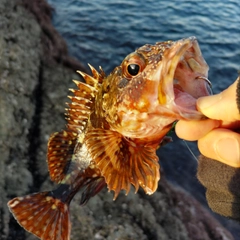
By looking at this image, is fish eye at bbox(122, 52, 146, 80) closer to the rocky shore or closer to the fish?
the fish

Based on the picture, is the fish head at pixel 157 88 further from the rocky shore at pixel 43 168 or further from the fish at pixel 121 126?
the rocky shore at pixel 43 168

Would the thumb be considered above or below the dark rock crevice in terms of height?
above

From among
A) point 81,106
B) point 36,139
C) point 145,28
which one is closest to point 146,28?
point 145,28

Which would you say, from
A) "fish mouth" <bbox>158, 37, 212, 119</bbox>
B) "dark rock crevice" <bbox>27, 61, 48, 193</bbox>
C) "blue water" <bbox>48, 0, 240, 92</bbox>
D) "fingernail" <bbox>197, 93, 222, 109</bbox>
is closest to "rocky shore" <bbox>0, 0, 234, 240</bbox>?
"dark rock crevice" <bbox>27, 61, 48, 193</bbox>

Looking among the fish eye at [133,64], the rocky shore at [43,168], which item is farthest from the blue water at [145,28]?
the fish eye at [133,64]

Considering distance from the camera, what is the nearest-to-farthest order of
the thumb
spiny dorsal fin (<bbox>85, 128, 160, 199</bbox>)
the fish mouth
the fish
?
the thumb
the fish mouth
the fish
spiny dorsal fin (<bbox>85, 128, 160, 199</bbox>)

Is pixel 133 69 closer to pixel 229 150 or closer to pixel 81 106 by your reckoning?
pixel 81 106

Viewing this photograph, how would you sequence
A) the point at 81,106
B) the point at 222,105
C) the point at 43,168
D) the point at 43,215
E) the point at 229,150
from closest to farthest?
the point at 222,105, the point at 229,150, the point at 43,215, the point at 81,106, the point at 43,168
